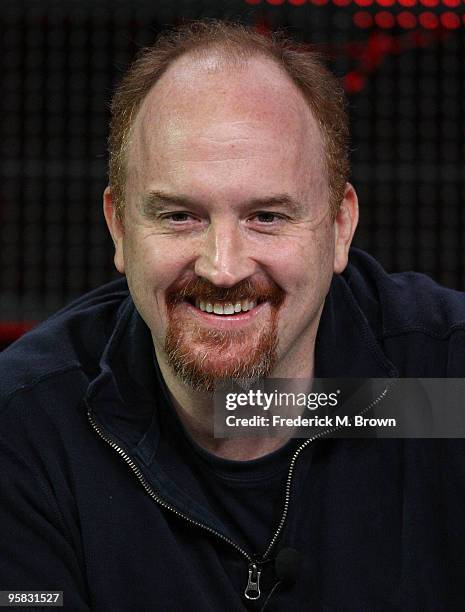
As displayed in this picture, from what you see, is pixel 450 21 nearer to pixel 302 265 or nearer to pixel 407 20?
pixel 407 20

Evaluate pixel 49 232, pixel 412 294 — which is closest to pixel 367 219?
pixel 49 232

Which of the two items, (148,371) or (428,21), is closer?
(148,371)

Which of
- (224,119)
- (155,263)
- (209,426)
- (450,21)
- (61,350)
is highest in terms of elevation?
(450,21)

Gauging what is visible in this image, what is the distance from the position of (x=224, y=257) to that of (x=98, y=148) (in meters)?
2.07

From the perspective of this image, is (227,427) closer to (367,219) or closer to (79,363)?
(79,363)

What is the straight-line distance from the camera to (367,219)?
3160mm

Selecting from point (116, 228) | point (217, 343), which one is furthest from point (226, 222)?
point (116, 228)

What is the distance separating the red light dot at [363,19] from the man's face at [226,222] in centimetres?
174

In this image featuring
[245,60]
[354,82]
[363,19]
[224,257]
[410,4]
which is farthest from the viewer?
[354,82]

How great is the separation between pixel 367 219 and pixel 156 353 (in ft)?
6.17

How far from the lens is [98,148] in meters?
3.18

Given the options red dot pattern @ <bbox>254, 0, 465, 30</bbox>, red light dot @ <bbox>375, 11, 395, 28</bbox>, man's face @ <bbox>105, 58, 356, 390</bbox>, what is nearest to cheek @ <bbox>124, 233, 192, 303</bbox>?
man's face @ <bbox>105, 58, 356, 390</bbox>

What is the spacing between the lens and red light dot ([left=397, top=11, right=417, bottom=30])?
2.88 m

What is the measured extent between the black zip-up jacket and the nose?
0.23 metres
